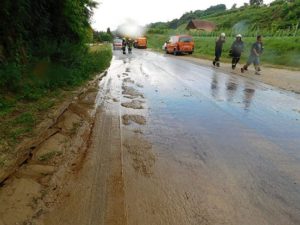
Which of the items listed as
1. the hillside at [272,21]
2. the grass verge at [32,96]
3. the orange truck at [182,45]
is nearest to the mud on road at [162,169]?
the grass verge at [32,96]

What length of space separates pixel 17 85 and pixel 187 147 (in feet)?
16.0

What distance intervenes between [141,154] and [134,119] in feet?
6.66

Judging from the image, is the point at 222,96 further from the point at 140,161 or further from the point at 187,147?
the point at 140,161

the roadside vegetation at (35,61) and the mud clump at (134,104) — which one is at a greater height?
the roadside vegetation at (35,61)

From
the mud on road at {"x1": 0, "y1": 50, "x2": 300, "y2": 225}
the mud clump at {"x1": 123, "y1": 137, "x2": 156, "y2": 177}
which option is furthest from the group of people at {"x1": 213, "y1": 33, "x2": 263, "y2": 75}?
the mud clump at {"x1": 123, "y1": 137, "x2": 156, "y2": 177}

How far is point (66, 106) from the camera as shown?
7.76 meters

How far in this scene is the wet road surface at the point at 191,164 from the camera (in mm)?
3447

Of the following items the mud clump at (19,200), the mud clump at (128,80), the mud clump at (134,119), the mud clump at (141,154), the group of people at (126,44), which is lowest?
the group of people at (126,44)

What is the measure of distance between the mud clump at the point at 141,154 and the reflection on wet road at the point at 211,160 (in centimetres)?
1

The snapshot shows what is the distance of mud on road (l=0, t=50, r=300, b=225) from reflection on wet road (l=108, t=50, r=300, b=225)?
0.01 meters

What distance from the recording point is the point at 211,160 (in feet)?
15.8

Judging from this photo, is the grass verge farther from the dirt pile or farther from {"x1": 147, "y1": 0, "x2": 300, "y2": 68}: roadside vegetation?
{"x1": 147, "y1": 0, "x2": 300, "y2": 68}: roadside vegetation

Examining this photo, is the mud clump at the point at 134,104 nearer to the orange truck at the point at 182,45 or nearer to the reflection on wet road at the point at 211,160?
the reflection on wet road at the point at 211,160

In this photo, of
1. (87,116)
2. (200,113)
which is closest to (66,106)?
(87,116)
